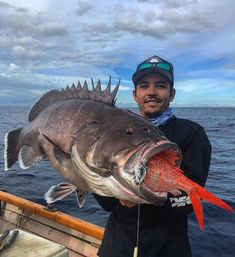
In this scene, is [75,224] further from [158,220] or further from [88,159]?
[88,159]

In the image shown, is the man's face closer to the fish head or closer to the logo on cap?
the logo on cap

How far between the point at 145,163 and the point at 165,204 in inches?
46.9

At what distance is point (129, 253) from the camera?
390 centimetres

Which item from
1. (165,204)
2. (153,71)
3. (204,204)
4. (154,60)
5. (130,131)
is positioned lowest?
(204,204)

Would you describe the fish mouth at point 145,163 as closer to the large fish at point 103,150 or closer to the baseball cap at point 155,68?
the large fish at point 103,150

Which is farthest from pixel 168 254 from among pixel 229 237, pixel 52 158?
pixel 229 237

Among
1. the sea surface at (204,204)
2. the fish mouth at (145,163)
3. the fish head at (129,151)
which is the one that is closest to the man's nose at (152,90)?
the fish head at (129,151)

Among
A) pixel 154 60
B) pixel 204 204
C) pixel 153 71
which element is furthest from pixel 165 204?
pixel 204 204

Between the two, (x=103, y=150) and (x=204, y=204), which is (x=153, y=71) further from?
(x=204, y=204)

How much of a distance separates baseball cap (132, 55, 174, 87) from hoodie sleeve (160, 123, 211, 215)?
610mm

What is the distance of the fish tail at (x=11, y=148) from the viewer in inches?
168

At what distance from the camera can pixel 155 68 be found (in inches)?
163

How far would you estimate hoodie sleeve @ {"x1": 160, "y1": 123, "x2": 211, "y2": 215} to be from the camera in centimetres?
363

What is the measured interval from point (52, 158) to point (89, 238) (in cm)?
374
